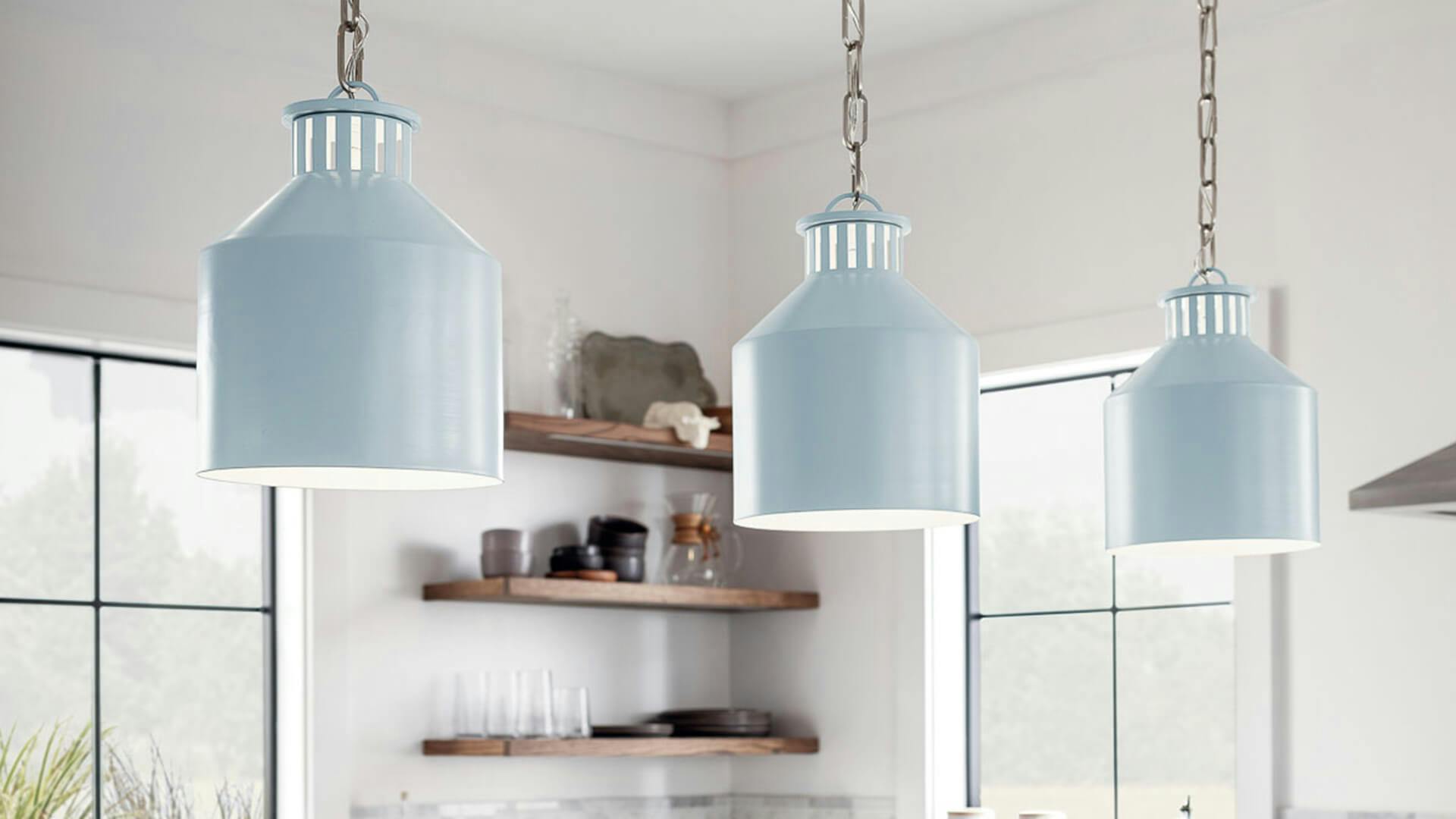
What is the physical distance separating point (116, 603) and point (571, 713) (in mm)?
1034

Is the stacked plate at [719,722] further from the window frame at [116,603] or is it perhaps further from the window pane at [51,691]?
the window pane at [51,691]

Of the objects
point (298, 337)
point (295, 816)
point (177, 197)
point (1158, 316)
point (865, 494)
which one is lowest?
point (295, 816)

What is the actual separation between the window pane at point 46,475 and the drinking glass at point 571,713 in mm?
1058

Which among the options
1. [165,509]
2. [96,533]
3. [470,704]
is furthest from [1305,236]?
[96,533]

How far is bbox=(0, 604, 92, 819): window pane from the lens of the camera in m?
3.54

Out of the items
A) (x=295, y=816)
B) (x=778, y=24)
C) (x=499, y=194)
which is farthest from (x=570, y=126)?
(x=295, y=816)

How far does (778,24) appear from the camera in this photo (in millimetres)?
4141

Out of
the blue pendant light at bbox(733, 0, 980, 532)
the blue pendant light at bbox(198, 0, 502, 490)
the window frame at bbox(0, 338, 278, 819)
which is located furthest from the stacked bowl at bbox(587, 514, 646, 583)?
the blue pendant light at bbox(198, 0, 502, 490)

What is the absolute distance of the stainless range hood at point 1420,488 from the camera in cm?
208

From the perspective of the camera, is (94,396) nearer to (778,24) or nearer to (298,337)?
(778,24)

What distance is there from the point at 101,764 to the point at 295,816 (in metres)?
0.42

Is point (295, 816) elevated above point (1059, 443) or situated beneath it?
situated beneath

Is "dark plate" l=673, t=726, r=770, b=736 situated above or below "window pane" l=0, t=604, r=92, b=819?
below

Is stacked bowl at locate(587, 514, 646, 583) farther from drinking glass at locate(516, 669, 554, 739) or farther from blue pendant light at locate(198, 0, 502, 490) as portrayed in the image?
blue pendant light at locate(198, 0, 502, 490)
